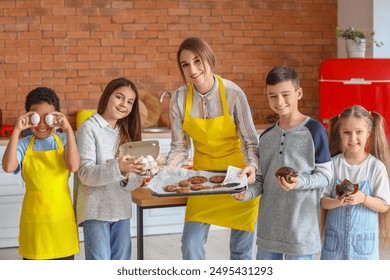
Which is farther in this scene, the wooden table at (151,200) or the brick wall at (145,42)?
the brick wall at (145,42)

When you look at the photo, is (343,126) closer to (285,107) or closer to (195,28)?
(285,107)

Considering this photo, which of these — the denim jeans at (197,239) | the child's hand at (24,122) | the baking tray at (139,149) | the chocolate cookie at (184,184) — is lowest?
the denim jeans at (197,239)

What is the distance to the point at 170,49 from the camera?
6539 mm

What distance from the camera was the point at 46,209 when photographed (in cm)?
322

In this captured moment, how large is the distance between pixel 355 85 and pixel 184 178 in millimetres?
2842

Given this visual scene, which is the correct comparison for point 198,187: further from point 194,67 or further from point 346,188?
point 346,188

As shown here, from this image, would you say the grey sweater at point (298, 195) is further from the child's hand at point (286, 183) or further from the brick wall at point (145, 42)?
the brick wall at point (145, 42)

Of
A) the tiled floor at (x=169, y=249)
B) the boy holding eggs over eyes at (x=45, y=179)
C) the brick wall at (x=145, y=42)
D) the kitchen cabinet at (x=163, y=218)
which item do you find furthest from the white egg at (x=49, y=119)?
the brick wall at (x=145, y=42)

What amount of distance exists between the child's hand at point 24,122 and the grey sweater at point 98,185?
0.25 metres

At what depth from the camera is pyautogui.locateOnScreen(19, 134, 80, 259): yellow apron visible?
322 cm

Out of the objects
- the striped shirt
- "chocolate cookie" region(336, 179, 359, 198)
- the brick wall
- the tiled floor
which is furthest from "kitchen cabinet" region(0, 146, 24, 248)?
"chocolate cookie" region(336, 179, 359, 198)

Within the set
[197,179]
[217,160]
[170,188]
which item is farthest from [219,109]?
[170,188]

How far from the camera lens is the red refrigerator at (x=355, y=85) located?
19.2 feet
